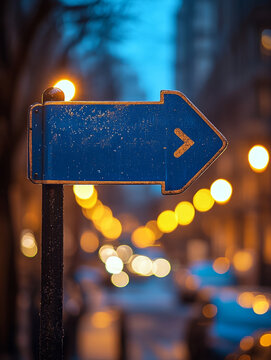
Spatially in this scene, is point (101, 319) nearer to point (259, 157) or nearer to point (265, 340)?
point (259, 157)

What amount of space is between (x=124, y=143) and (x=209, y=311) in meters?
8.71

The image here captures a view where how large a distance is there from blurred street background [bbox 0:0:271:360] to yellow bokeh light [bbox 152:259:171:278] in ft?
0.40

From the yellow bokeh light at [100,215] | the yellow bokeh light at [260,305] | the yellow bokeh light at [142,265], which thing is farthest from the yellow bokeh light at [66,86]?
the yellow bokeh light at [100,215]

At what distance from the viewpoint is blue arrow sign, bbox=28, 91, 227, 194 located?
398cm

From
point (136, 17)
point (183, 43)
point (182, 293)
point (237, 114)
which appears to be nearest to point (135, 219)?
point (183, 43)

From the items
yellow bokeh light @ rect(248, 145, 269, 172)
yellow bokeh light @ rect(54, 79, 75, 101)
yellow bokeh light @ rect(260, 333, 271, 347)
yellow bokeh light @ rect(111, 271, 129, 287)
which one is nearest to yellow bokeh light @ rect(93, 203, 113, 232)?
yellow bokeh light @ rect(111, 271, 129, 287)

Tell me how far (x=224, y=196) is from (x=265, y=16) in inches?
983

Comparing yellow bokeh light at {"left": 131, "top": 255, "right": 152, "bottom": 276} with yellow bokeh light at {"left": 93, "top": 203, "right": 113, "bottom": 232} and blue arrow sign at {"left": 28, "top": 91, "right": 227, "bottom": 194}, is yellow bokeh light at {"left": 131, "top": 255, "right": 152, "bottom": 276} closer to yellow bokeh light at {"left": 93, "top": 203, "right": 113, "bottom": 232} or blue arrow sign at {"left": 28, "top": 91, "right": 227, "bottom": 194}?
yellow bokeh light at {"left": 93, "top": 203, "right": 113, "bottom": 232}

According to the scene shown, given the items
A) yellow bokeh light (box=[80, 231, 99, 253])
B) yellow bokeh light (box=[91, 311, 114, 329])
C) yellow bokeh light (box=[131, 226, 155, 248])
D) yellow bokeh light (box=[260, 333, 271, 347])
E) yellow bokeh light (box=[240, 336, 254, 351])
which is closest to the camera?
yellow bokeh light (box=[260, 333, 271, 347])

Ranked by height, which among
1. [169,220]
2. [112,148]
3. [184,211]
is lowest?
[169,220]

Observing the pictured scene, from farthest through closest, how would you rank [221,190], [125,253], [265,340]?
[125,253] < [221,190] < [265,340]

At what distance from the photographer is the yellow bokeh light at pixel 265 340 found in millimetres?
7775

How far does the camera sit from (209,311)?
12.2 m

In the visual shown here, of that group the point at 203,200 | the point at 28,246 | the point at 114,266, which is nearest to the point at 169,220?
the point at 114,266
